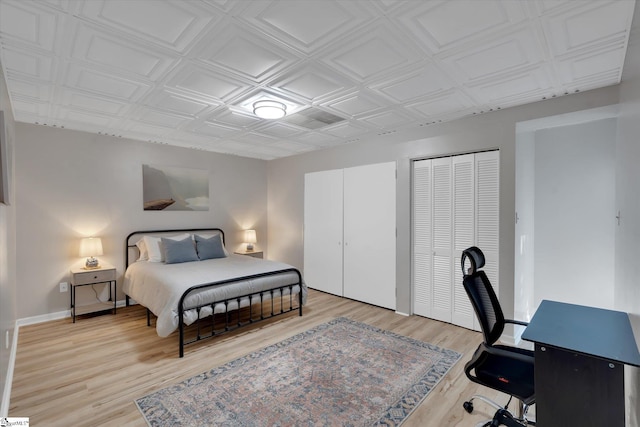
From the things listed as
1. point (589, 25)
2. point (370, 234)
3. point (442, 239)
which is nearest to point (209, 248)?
point (370, 234)

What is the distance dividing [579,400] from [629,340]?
0.41 meters

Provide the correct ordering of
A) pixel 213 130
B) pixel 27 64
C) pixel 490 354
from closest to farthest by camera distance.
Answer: pixel 490 354 → pixel 27 64 → pixel 213 130

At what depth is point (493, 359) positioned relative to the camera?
74.9 inches

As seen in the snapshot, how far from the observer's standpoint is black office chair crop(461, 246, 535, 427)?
172 cm

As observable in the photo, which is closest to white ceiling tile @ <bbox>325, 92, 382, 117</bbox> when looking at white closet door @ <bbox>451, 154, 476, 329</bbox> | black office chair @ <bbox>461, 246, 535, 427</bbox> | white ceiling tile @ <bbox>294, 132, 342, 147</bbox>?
white ceiling tile @ <bbox>294, 132, 342, 147</bbox>

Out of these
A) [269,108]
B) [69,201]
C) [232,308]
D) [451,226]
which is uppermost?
[269,108]

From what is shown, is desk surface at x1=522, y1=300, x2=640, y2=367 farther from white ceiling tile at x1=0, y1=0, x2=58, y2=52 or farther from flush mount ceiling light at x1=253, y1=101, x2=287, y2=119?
white ceiling tile at x1=0, y1=0, x2=58, y2=52

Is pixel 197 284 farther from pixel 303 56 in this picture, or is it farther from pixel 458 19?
pixel 458 19

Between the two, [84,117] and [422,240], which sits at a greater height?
[84,117]

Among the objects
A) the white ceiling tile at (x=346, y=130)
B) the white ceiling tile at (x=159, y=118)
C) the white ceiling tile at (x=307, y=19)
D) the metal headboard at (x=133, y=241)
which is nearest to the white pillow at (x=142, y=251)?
the metal headboard at (x=133, y=241)

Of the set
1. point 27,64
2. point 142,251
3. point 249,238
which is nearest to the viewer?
point 27,64

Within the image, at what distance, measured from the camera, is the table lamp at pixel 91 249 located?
12.7 feet

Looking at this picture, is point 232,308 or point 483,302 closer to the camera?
point 483,302

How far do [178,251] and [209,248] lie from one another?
1.60 feet
